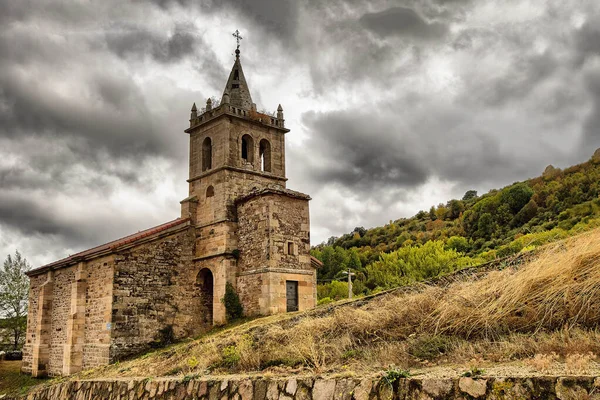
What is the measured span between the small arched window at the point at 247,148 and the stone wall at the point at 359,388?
52.5 feet

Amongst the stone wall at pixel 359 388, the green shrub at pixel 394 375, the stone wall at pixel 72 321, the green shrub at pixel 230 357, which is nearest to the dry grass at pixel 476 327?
the green shrub at pixel 230 357

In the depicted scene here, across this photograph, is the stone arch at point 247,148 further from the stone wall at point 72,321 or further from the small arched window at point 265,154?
the stone wall at point 72,321

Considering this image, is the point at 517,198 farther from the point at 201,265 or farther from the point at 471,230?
the point at 201,265

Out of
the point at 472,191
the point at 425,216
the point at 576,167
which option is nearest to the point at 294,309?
the point at 576,167

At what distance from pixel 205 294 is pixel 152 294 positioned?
266 cm

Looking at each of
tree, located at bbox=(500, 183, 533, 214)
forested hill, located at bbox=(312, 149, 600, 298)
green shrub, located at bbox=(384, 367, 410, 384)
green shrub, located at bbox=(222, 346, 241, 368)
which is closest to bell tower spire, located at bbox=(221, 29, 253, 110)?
forested hill, located at bbox=(312, 149, 600, 298)

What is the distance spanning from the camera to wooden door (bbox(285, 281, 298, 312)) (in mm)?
21922

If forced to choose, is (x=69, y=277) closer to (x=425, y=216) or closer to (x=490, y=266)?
(x=490, y=266)

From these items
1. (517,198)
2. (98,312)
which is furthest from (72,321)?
(517,198)

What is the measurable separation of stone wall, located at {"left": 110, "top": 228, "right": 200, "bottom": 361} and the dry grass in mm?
13121

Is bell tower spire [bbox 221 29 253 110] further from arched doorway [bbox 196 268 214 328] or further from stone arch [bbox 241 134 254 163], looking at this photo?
arched doorway [bbox 196 268 214 328]

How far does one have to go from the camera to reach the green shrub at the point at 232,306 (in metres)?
22.0

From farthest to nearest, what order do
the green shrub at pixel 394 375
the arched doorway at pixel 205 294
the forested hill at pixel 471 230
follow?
the forested hill at pixel 471 230, the arched doorway at pixel 205 294, the green shrub at pixel 394 375

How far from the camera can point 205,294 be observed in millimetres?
24141
